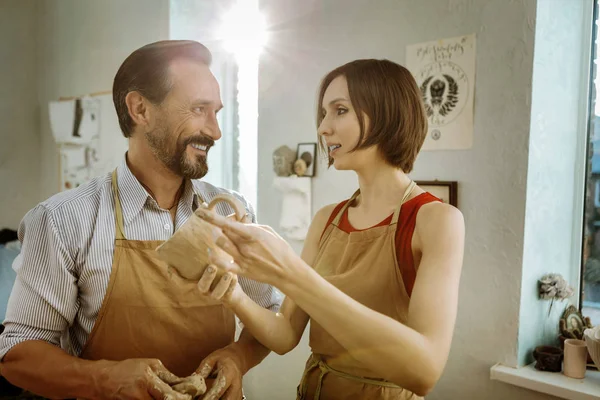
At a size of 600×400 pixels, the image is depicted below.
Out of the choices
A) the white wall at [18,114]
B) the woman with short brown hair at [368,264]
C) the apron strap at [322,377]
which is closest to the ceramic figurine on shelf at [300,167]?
the woman with short brown hair at [368,264]

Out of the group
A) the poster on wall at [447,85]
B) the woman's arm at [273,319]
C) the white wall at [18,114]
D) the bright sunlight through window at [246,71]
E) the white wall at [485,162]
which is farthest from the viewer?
the white wall at [18,114]

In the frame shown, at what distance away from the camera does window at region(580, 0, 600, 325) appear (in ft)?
7.02

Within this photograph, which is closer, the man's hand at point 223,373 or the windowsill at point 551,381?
the man's hand at point 223,373

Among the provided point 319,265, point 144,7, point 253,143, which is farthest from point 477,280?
point 144,7

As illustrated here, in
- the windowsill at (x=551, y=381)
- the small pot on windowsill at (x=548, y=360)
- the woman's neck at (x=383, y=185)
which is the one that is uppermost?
the woman's neck at (x=383, y=185)

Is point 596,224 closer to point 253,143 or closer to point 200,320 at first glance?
point 200,320

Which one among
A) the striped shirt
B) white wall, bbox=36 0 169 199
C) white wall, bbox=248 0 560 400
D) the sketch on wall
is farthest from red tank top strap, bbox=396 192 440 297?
the sketch on wall

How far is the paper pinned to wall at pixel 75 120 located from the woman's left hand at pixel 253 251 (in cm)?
305

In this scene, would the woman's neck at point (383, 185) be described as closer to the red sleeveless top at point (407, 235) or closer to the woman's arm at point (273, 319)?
the red sleeveless top at point (407, 235)

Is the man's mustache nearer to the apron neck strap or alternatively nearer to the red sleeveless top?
the apron neck strap

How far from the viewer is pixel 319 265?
4.28 feet

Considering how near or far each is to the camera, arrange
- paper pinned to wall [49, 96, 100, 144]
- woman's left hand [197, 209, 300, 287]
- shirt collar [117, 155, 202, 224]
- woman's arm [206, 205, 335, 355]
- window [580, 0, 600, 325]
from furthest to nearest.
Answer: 1. paper pinned to wall [49, 96, 100, 144]
2. window [580, 0, 600, 325]
3. shirt collar [117, 155, 202, 224]
4. woman's arm [206, 205, 335, 355]
5. woman's left hand [197, 209, 300, 287]

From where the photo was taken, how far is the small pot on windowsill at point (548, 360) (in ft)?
6.27

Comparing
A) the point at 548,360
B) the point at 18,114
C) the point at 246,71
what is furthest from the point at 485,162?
the point at 18,114
